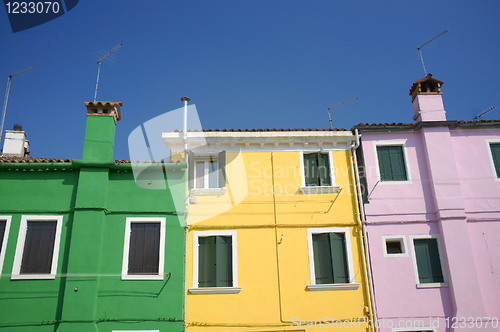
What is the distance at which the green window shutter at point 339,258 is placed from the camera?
48.4 ft

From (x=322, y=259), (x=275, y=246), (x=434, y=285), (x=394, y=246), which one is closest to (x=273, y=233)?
(x=275, y=246)

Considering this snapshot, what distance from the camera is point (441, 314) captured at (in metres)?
14.3

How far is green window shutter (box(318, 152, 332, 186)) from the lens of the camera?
16094 mm

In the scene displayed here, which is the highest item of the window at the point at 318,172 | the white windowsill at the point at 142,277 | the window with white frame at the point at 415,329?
the window at the point at 318,172

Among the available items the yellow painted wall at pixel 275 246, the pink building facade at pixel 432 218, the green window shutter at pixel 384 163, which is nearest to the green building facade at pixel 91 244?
the yellow painted wall at pixel 275 246

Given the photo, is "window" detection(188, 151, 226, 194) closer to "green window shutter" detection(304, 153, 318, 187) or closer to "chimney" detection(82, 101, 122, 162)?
"chimney" detection(82, 101, 122, 162)

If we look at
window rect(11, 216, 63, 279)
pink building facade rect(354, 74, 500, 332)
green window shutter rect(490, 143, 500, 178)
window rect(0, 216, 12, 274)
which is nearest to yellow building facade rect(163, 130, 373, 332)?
pink building facade rect(354, 74, 500, 332)

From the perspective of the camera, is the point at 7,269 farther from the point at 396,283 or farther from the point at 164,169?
the point at 396,283

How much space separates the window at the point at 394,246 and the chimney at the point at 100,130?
9.71m

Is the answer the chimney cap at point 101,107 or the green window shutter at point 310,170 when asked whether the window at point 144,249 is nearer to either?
the chimney cap at point 101,107

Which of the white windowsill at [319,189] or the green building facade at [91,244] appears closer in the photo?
the green building facade at [91,244]

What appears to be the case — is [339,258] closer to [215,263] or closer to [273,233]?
[273,233]

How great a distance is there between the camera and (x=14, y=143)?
765 inches

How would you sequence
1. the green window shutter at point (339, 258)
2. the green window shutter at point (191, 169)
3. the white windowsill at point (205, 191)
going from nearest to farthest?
the green window shutter at point (339, 258)
the white windowsill at point (205, 191)
the green window shutter at point (191, 169)
